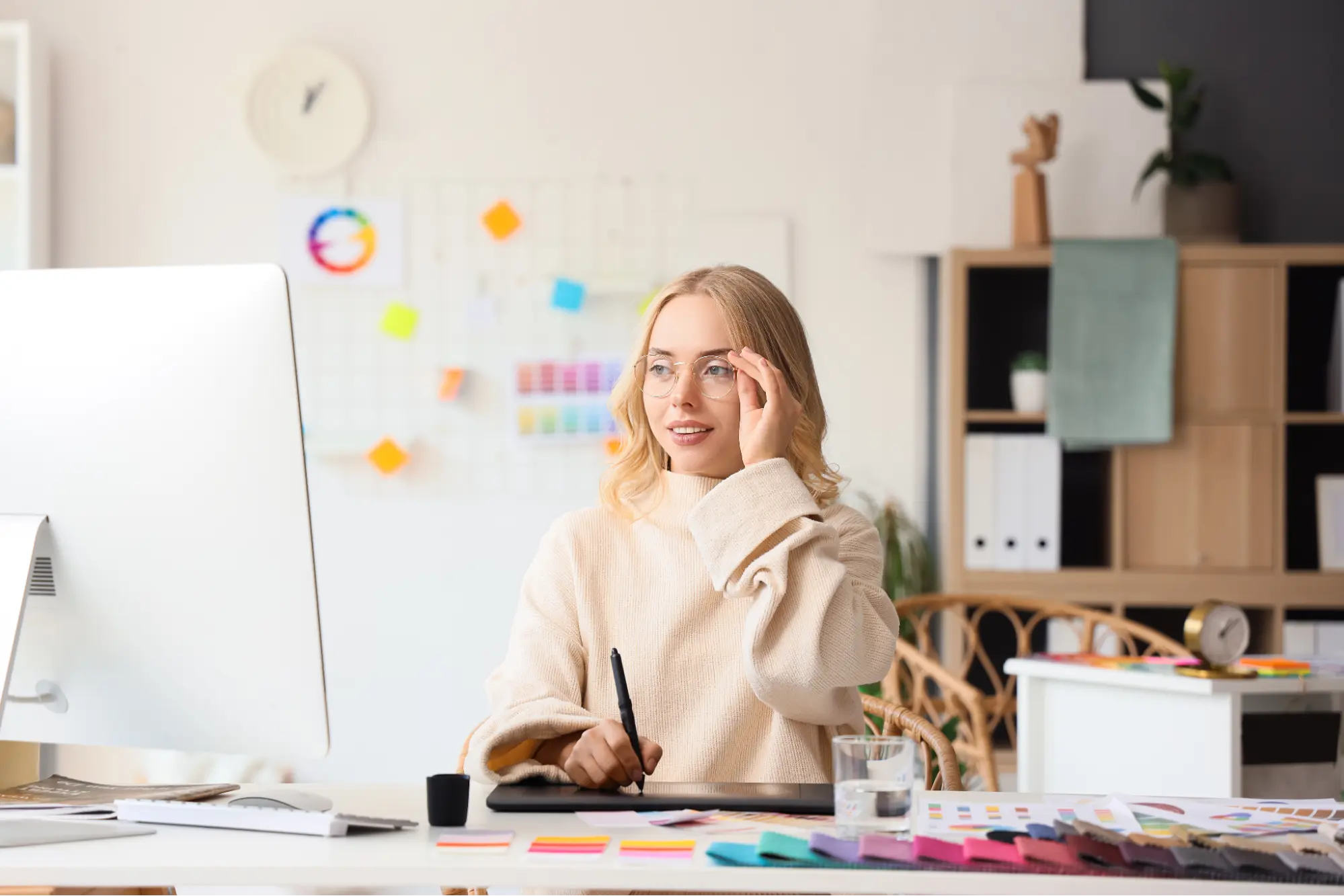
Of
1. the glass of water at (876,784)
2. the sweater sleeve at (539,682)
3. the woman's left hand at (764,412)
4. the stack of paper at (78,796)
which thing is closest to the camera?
the glass of water at (876,784)

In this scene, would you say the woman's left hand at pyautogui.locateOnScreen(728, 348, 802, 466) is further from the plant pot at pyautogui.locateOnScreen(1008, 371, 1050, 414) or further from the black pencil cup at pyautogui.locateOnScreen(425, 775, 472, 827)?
the plant pot at pyautogui.locateOnScreen(1008, 371, 1050, 414)

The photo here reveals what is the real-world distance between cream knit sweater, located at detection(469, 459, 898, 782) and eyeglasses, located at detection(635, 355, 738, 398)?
10 cm

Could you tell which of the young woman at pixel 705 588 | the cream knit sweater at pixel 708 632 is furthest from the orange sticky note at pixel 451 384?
the cream knit sweater at pixel 708 632

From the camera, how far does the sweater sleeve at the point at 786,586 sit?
4.00 ft

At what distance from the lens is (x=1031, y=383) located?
10.7 ft

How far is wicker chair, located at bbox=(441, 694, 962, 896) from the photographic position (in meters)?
1.48

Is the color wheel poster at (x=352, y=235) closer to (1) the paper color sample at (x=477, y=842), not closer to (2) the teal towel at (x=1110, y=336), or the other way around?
(2) the teal towel at (x=1110, y=336)

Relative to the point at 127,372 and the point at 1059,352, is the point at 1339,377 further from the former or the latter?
the point at 127,372

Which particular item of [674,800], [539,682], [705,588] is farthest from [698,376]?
[674,800]

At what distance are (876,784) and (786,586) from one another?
29 cm

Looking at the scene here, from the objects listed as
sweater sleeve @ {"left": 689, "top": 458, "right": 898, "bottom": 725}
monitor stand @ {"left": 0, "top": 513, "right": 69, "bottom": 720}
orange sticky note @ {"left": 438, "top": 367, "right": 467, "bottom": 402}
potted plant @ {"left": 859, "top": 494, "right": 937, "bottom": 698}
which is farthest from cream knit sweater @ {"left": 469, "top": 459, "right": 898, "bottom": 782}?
orange sticky note @ {"left": 438, "top": 367, "right": 467, "bottom": 402}

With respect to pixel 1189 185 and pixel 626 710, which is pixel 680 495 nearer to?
pixel 626 710

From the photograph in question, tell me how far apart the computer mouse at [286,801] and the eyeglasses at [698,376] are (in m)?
0.56

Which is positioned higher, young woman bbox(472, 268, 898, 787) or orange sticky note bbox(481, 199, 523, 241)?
orange sticky note bbox(481, 199, 523, 241)
